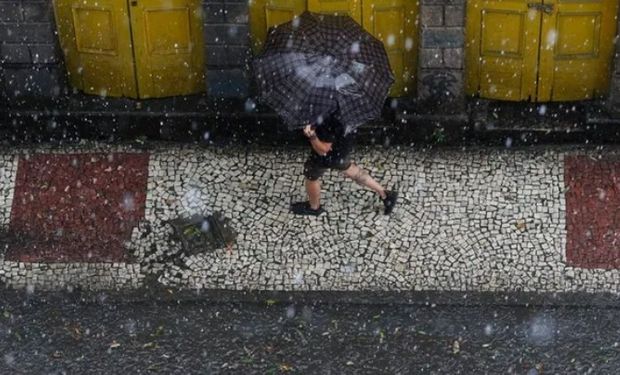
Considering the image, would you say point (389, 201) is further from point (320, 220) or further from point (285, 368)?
point (285, 368)

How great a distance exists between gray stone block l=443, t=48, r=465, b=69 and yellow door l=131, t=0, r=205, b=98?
2.24 metres

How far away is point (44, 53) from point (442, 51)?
11.8 feet

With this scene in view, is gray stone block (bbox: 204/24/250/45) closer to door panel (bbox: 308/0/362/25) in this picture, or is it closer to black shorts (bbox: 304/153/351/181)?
door panel (bbox: 308/0/362/25)

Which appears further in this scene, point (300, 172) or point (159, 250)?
point (300, 172)

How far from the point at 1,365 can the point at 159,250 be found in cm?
165

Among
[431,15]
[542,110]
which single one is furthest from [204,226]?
[542,110]

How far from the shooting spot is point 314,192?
→ 9.20 m

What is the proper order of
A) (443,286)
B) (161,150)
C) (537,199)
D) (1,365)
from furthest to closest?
(161,150), (537,199), (443,286), (1,365)

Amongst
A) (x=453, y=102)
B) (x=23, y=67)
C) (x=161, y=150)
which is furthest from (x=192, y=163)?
(x=453, y=102)

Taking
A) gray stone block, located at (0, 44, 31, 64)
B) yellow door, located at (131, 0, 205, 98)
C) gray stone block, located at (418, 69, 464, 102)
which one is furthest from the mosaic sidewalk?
gray stone block, located at (0, 44, 31, 64)

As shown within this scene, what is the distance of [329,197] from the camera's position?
959 cm

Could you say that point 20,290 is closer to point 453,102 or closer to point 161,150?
point 161,150

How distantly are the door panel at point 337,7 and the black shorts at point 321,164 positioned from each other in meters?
1.64

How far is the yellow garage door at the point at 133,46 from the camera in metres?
10.0
